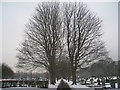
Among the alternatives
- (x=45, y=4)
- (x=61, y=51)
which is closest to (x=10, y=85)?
(x=61, y=51)

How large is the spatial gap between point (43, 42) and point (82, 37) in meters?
5.53

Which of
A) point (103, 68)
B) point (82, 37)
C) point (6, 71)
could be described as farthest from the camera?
point (6, 71)

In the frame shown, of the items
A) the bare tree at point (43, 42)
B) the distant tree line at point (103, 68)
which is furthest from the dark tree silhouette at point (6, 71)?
the bare tree at point (43, 42)

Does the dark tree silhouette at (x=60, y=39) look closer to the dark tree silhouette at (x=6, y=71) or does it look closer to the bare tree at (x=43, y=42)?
the bare tree at (x=43, y=42)

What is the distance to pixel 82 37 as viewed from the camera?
2852cm

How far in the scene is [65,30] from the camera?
97.5ft

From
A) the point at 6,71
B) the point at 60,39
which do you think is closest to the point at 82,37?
the point at 60,39

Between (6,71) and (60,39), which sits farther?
(6,71)

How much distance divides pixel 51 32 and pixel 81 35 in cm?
436

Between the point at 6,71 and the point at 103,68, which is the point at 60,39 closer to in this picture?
the point at 103,68

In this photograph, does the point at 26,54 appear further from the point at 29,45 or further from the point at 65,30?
the point at 65,30

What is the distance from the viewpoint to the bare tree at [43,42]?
2902cm

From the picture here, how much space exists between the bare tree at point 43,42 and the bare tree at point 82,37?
1701mm

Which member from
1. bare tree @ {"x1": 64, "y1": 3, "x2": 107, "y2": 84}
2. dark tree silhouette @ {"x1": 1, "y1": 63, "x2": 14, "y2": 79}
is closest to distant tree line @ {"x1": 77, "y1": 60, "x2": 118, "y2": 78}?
bare tree @ {"x1": 64, "y1": 3, "x2": 107, "y2": 84}
